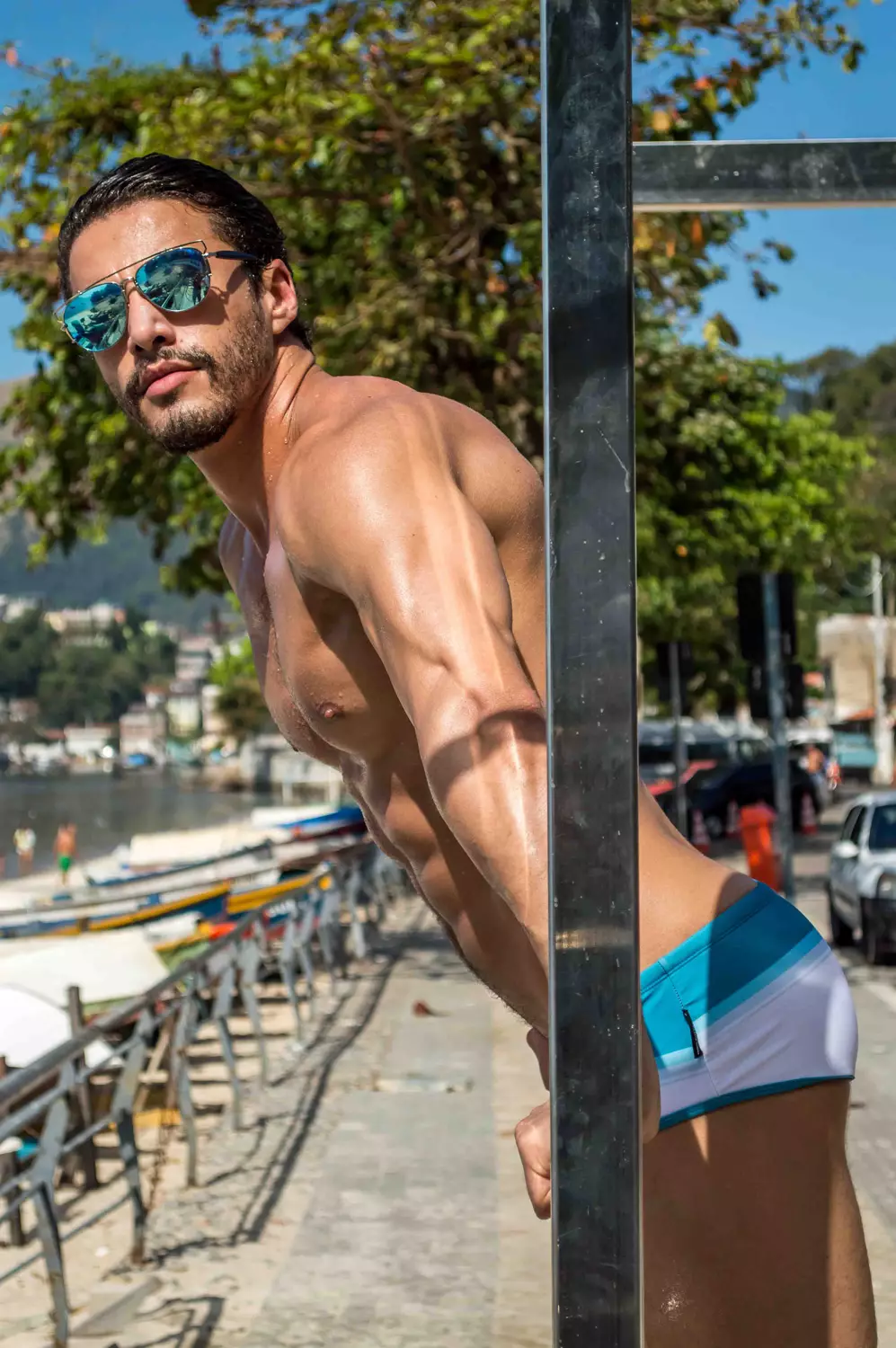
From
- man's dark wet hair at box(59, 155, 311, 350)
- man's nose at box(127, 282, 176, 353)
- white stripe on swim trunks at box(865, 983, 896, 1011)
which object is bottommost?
white stripe on swim trunks at box(865, 983, 896, 1011)

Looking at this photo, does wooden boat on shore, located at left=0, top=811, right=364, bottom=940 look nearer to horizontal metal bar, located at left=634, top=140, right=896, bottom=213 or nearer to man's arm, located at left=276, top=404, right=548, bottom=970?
horizontal metal bar, located at left=634, top=140, right=896, bottom=213

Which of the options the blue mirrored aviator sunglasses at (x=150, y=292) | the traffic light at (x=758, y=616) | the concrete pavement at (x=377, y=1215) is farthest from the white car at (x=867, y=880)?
the blue mirrored aviator sunglasses at (x=150, y=292)

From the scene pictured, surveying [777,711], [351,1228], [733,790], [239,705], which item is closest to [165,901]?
[777,711]

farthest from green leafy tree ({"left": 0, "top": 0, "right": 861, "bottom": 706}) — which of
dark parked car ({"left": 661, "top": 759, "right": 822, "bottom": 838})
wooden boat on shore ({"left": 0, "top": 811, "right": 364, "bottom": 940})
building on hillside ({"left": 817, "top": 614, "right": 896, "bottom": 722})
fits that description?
building on hillside ({"left": 817, "top": 614, "right": 896, "bottom": 722})

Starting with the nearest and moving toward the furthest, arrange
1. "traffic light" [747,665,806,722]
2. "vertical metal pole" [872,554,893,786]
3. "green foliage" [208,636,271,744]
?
"traffic light" [747,665,806,722]
"vertical metal pole" [872,554,893,786]
"green foliage" [208,636,271,744]

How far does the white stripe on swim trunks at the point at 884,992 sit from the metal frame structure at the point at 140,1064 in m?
4.02

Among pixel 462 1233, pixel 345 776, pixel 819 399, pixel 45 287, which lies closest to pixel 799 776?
pixel 45 287

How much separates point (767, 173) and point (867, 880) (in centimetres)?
1269

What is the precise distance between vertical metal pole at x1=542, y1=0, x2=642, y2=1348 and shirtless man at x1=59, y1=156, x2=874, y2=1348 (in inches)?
5.7

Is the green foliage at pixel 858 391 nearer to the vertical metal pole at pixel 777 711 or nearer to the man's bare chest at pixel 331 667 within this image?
the vertical metal pole at pixel 777 711

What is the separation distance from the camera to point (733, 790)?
31.7m

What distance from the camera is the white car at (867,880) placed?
1378cm

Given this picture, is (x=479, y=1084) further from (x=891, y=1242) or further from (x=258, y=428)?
(x=258, y=428)

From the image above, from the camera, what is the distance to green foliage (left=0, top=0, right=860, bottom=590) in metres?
11.5
